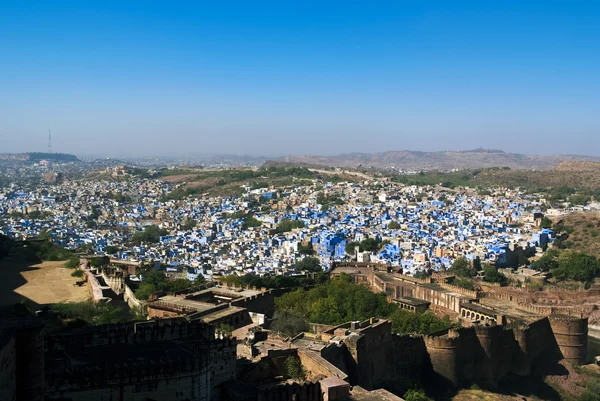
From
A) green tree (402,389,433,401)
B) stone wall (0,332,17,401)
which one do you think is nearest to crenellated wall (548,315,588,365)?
green tree (402,389,433,401)

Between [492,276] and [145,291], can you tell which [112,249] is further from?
[492,276]

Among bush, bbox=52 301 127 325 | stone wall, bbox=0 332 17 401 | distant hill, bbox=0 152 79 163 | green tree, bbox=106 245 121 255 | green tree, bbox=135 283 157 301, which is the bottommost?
distant hill, bbox=0 152 79 163

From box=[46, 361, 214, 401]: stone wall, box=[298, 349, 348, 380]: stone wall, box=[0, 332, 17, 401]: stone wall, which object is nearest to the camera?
box=[0, 332, 17, 401]: stone wall

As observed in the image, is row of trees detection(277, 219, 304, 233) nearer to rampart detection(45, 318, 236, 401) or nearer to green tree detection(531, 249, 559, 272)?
green tree detection(531, 249, 559, 272)

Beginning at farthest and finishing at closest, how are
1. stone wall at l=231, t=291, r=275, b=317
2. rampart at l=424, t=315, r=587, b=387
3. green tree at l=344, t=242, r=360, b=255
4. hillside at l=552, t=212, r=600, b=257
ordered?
1. green tree at l=344, t=242, r=360, b=255
2. hillside at l=552, t=212, r=600, b=257
3. stone wall at l=231, t=291, r=275, b=317
4. rampart at l=424, t=315, r=587, b=387

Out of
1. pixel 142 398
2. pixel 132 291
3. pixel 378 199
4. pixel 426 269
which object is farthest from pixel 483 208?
pixel 142 398

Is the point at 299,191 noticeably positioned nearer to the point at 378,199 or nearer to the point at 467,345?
the point at 378,199

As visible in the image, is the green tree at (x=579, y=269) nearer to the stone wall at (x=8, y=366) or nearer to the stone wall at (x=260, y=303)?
the stone wall at (x=260, y=303)

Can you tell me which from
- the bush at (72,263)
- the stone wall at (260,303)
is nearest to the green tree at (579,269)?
the stone wall at (260,303)
